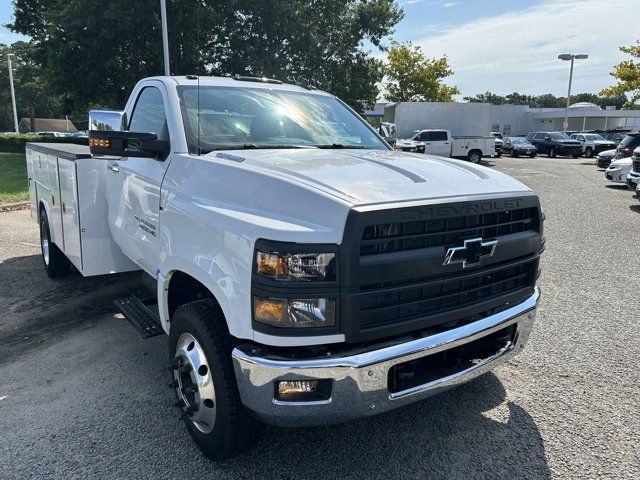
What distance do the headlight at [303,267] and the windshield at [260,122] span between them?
1.36 m

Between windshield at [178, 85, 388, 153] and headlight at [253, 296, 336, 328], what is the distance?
1444mm

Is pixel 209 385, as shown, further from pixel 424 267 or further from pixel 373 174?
pixel 373 174

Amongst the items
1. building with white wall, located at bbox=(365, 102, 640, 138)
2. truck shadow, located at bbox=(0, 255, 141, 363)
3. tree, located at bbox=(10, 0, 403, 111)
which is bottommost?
truck shadow, located at bbox=(0, 255, 141, 363)

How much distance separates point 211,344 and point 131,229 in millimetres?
1824

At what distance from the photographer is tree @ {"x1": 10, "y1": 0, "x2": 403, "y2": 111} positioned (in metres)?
18.9

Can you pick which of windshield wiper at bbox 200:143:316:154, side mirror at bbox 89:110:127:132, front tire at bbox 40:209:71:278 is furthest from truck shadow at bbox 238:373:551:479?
front tire at bbox 40:209:71:278

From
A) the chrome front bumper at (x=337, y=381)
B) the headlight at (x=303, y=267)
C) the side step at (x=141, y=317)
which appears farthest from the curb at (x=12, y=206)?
the headlight at (x=303, y=267)

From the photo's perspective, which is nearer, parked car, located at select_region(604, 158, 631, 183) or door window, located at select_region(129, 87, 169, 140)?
door window, located at select_region(129, 87, 169, 140)

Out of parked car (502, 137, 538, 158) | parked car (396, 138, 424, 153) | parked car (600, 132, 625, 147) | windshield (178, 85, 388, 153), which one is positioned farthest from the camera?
parked car (600, 132, 625, 147)

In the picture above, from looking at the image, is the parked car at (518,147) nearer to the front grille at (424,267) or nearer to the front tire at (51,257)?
the front tire at (51,257)

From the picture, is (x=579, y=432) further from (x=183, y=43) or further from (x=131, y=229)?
(x=183, y=43)

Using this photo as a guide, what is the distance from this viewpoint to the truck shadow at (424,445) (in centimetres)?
278

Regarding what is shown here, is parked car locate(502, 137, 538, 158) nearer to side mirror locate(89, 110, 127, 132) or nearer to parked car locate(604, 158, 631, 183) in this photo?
parked car locate(604, 158, 631, 183)

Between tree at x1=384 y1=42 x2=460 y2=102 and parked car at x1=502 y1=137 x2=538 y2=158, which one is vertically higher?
tree at x1=384 y1=42 x2=460 y2=102
